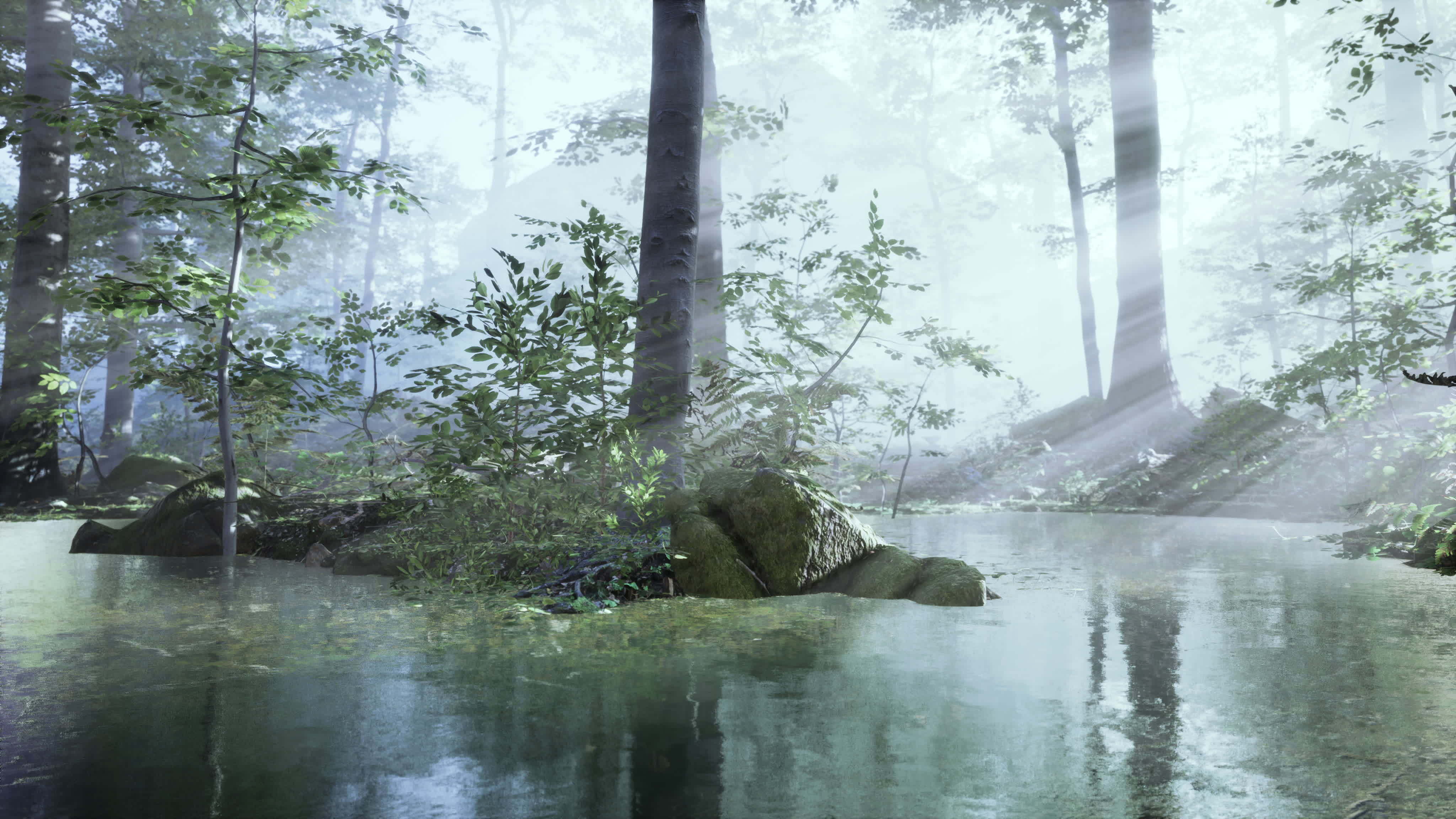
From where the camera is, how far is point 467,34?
10.1m

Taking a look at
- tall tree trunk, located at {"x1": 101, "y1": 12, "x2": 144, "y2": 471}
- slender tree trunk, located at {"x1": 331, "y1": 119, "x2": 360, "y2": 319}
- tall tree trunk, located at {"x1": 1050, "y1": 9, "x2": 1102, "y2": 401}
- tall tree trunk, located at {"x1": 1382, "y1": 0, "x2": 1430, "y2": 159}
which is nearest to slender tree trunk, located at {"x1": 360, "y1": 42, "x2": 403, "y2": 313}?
slender tree trunk, located at {"x1": 331, "y1": 119, "x2": 360, "y2": 319}

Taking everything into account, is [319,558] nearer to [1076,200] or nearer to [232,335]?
[232,335]

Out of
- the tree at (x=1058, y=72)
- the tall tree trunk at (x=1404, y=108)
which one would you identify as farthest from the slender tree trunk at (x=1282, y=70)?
the tree at (x=1058, y=72)

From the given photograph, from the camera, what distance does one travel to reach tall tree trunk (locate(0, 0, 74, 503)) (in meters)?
11.5

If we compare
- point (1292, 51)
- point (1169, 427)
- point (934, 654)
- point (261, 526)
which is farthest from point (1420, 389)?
point (1292, 51)

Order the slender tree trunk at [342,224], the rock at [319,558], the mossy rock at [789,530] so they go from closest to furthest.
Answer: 1. the mossy rock at [789,530]
2. the rock at [319,558]
3. the slender tree trunk at [342,224]

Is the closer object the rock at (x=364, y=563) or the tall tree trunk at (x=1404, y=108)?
the rock at (x=364, y=563)

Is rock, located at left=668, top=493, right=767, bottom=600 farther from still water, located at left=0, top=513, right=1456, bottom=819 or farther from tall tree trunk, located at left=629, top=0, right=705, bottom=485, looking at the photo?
tall tree trunk, located at left=629, top=0, right=705, bottom=485

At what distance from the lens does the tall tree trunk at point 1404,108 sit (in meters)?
27.6

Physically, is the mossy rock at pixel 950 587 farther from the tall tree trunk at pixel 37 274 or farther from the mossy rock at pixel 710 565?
the tall tree trunk at pixel 37 274

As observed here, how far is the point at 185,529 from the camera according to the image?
24.1ft

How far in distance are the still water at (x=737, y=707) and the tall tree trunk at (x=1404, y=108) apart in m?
30.5

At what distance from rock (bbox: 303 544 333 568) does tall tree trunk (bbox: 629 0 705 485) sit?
2.91 m

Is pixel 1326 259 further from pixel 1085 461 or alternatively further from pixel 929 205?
pixel 929 205
